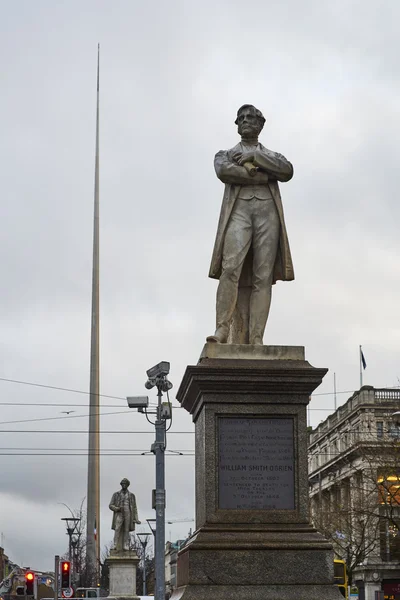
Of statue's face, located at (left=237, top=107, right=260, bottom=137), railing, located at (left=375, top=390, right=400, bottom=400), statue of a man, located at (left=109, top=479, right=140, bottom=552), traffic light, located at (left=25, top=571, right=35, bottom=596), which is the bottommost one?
traffic light, located at (left=25, top=571, right=35, bottom=596)

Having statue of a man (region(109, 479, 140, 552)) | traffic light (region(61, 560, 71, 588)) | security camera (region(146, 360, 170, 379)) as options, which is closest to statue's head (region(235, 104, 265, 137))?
security camera (region(146, 360, 170, 379))

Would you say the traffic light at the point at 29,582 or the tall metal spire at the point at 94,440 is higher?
the tall metal spire at the point at 94,440

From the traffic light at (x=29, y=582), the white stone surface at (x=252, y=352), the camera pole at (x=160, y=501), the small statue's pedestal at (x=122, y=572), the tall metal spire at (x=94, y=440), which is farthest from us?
the tall metal spire at (x=94, y=440)

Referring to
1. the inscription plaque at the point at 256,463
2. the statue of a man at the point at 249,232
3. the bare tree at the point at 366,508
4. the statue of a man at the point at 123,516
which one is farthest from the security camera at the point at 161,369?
the bare tree at the point at 366,508

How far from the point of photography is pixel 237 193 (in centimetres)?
1382

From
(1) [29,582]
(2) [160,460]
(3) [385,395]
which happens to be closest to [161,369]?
(2) [160,460]

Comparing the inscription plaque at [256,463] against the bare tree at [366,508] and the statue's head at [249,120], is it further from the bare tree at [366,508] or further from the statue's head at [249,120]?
the bare tree at [366,508]

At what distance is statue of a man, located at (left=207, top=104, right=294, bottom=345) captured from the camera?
1351 cm

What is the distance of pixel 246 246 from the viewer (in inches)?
536

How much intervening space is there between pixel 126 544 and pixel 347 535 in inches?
1010

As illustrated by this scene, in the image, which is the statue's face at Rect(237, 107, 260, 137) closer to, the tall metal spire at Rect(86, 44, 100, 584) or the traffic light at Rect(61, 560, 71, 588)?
the traffic light at Rect(61, 560, 71, 588)

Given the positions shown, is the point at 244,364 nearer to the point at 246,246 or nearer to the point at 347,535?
the point at 246,246

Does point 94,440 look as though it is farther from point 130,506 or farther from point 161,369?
point 161,369

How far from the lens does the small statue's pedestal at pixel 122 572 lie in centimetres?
3375
